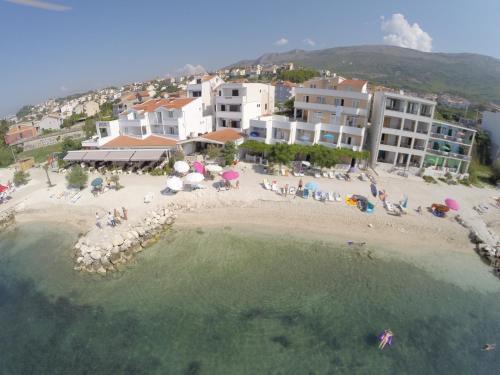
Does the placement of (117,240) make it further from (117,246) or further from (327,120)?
(327,120)

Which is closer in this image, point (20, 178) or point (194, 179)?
point (194, 179)

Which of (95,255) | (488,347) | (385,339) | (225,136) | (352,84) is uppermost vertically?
(352,84)

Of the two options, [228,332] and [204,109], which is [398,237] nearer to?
[228,332]

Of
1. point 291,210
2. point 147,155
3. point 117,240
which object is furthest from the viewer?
point 147,155

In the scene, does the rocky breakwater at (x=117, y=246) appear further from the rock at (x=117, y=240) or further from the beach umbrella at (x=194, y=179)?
the beach umbrella at (x=194, y=179)

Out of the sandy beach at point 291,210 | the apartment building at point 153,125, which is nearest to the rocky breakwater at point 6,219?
the sandy beach at point 291,210

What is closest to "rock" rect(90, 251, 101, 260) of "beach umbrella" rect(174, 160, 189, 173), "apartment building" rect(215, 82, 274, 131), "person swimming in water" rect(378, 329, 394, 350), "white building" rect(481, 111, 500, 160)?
"beach umbrella" rect(174, 160, 189, 173)

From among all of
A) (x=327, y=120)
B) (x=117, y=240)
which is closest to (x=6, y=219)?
(x=117, y=240)
